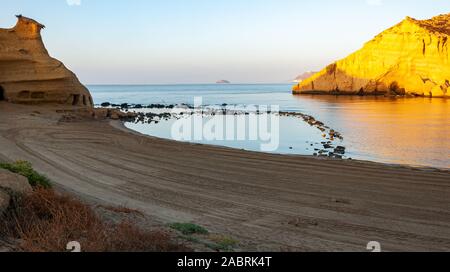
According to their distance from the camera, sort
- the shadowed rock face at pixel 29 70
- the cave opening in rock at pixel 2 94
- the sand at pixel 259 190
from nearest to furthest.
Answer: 1. the sand at pixel 259 190
2. the shadowed rock face at pixel 29 70
3. the cave opening in rock at pixel 2 94

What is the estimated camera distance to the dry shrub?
6.15 meters

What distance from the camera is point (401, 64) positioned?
3693 inches

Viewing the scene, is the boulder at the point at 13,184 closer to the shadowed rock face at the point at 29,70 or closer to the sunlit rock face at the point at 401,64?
the shadowed rock face at the point at 29,70

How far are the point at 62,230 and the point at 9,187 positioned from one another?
1.89 metres

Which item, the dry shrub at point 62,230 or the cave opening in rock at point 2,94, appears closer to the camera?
the dry shrub at point 62,230

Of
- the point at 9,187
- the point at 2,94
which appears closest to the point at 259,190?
the point at 9,187

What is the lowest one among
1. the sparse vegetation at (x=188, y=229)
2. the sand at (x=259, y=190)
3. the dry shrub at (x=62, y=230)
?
the sand at (x=259, y=190)

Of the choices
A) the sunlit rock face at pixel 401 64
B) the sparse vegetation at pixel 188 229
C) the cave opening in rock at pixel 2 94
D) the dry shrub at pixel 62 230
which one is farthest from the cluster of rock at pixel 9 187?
the sunlit rock face at pixel 401 64

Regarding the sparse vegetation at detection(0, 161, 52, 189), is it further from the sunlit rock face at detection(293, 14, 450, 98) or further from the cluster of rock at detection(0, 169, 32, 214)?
the sunlit rock face at detection(293, 14, 450, 98)

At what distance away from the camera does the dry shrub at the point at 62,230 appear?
6148 millimetres

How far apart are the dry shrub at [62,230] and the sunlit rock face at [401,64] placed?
310ft

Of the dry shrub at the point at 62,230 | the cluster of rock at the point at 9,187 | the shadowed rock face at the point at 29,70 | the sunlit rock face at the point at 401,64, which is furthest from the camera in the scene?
the sunlit rock face at the point at 401,64
